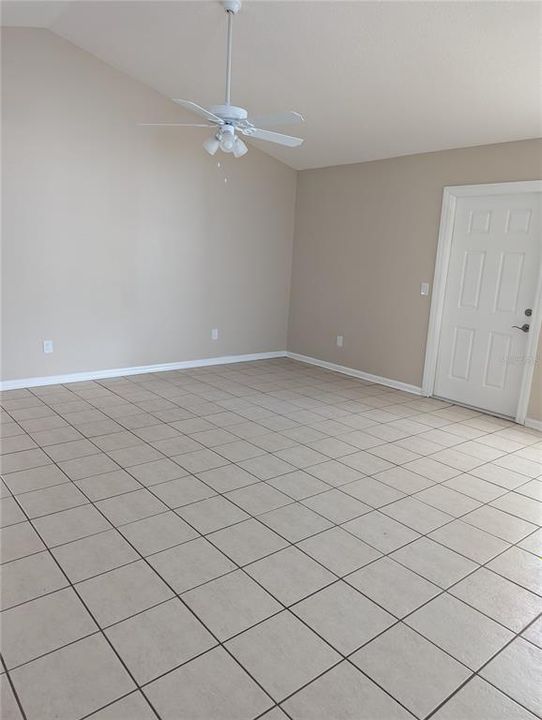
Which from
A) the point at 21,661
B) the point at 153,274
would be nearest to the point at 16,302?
the point at 153,274

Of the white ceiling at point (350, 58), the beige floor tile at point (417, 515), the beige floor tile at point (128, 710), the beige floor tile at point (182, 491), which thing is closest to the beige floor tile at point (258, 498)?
the beige floor tile at point (182, 491)

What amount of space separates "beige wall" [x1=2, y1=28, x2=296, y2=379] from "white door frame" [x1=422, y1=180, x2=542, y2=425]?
2222mm

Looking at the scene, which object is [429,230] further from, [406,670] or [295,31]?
[406,670]

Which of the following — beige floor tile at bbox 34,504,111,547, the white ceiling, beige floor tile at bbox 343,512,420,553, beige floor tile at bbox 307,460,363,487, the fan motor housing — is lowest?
beige floor tile at bbox 34,504,111,547

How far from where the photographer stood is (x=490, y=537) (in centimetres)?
260

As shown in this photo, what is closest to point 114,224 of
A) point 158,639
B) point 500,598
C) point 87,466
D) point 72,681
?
point 87,466

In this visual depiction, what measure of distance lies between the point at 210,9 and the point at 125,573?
3545 mm

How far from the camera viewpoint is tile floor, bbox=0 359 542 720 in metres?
1.62

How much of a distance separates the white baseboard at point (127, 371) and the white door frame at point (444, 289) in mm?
2252

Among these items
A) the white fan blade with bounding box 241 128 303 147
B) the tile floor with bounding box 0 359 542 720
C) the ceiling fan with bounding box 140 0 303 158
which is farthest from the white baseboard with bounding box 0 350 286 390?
the white fan blade with bounding box 241 128 303 147

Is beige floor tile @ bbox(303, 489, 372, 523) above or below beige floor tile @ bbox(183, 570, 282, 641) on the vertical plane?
above

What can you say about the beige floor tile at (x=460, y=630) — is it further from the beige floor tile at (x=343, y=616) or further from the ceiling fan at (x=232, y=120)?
the ceiling fan at (x=232, y=120)

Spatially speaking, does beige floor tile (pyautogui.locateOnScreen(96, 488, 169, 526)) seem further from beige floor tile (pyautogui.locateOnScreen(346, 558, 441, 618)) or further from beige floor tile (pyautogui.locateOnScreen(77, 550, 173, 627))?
beige floor tile (pyautogui.locateOnScreen(346, 558, 441, 618))

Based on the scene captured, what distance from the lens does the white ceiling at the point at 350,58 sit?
3.06 m
